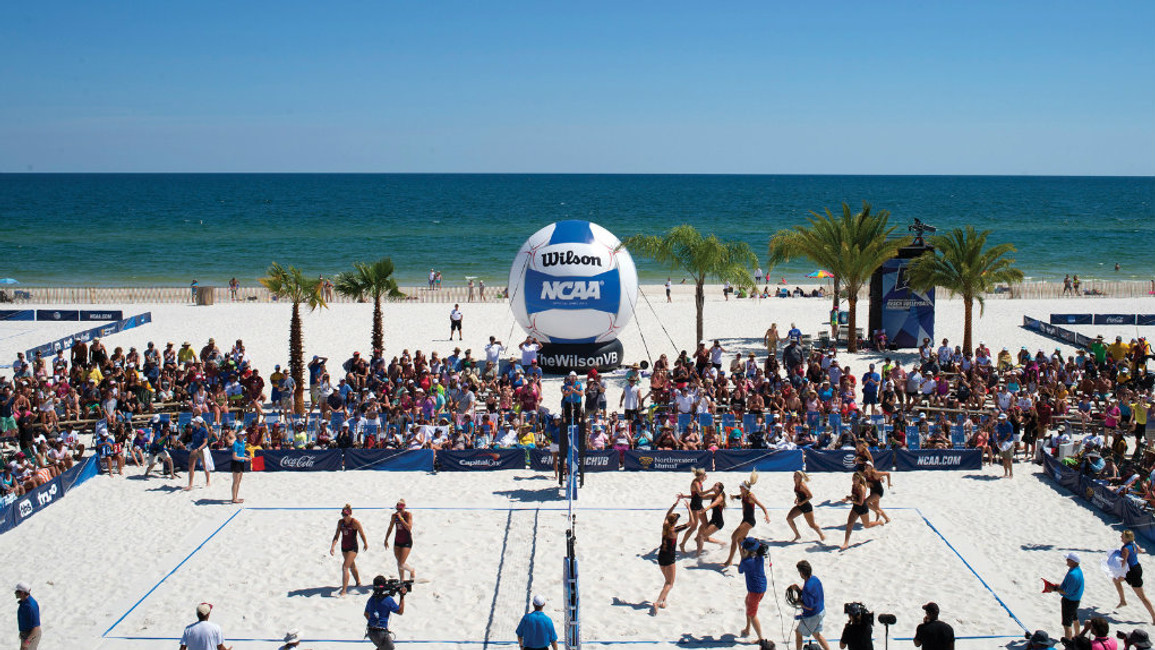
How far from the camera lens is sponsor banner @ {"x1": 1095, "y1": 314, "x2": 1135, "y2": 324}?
3219cm

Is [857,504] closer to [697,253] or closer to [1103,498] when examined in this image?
[1103,498]

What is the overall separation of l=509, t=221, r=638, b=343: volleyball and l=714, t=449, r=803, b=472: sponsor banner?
701 centimetres

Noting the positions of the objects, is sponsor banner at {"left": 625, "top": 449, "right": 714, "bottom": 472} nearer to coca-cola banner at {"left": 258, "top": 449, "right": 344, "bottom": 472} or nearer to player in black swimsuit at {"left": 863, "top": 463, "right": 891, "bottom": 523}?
player in black swimsuit at {"left": 863, "top": 463, "right": 891, "bottom": 523}

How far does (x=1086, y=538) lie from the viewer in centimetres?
1398

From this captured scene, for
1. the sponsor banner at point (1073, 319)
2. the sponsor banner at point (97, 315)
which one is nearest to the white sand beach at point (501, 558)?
the sponsor banner at point (1073, 319)

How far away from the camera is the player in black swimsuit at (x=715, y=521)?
43.5ft

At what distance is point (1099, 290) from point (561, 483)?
37100 millimetres

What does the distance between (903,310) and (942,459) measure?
11.9 metres

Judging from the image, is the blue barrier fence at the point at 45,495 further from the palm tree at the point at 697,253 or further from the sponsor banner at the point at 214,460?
the palm tree at the point at 697,253

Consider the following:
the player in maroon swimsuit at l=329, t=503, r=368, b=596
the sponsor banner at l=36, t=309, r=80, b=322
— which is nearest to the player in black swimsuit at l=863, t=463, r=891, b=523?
the player in maroon swimsuit at l=329, t=503, r=368, b=596

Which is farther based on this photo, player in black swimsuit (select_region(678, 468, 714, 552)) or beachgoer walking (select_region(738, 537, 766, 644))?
player in black swimsuit (select_region(678, 468, 714, 552))

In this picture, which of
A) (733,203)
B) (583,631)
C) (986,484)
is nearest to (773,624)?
(583,631)

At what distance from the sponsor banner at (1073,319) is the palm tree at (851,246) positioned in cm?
701

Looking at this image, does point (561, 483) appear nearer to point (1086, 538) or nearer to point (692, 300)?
A: point (1086, 538)
